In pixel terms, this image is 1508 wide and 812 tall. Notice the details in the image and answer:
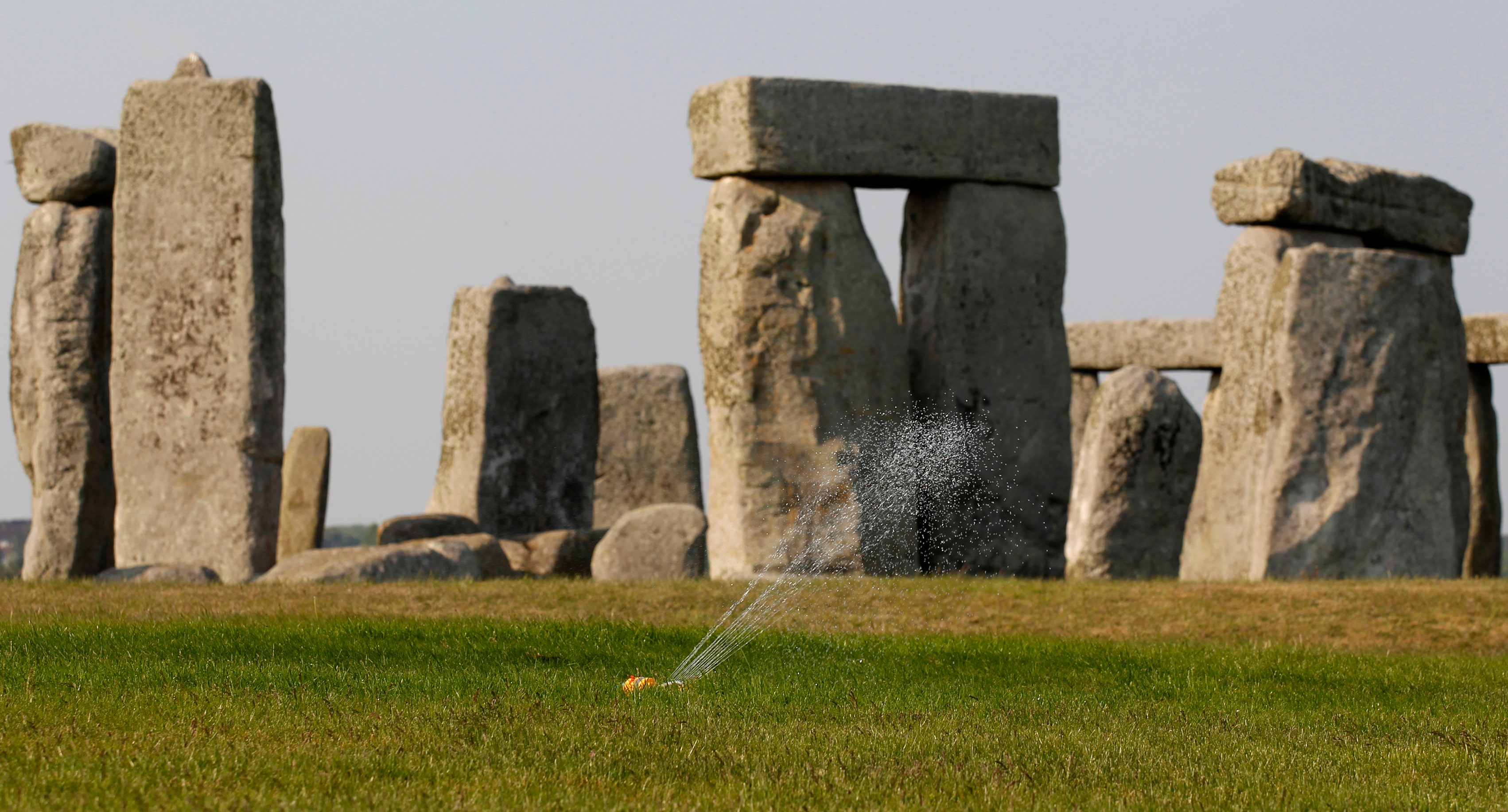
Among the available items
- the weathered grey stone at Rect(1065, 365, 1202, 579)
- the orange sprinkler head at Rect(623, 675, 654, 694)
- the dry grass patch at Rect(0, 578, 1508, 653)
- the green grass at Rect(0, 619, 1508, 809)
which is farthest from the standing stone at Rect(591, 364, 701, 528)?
the orange sprinkler head at Rect(623, 675, 654, 694)

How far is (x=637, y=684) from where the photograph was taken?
7621 millimetres

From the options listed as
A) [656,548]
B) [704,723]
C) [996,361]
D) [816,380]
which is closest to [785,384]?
[816,380]

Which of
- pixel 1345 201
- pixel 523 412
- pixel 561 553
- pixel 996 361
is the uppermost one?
pixel 1345 201

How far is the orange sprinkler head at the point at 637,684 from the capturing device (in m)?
7.45

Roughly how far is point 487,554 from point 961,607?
4464mm

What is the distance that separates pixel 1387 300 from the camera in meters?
14.2

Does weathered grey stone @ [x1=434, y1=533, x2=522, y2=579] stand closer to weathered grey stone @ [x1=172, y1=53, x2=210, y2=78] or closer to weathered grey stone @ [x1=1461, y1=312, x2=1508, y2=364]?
weathered grey stone @ [x1=172, y1=53, x2=210, y2=78]

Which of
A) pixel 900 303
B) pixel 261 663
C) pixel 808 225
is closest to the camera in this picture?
pixel 261 663

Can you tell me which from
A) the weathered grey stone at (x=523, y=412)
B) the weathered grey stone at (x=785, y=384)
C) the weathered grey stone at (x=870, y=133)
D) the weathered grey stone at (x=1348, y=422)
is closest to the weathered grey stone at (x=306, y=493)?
the weathered grey stone at (x=523, y=412)

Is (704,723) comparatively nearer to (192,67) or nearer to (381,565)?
(381,565)

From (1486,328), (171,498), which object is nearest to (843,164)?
(171,498)

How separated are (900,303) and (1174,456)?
2.63 metres

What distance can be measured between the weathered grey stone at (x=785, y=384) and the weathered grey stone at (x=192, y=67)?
419 centimetres

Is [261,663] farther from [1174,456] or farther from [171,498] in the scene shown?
[1174,456]
